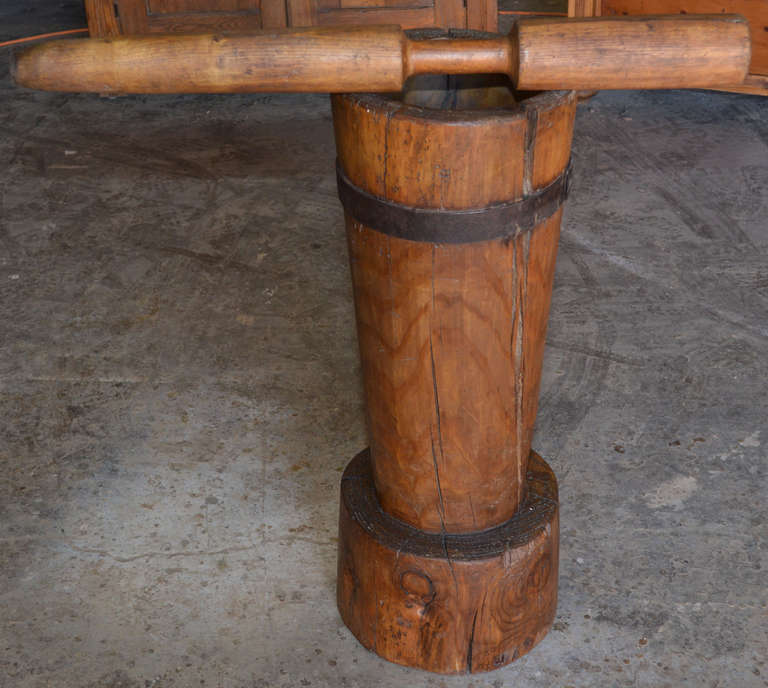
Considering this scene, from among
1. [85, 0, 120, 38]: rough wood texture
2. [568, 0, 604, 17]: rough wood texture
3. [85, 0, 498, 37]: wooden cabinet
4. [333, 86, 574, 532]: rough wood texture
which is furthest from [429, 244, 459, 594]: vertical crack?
[85, 0, 120, 38]: rough wood texture

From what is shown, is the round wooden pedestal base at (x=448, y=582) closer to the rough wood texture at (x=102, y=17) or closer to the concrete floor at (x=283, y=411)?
the concrete floor at (x=283, y=411)

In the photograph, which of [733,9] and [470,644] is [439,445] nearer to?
[470,644]

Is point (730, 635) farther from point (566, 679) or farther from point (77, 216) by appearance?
point (77, 216)

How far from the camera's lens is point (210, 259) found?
3.43m

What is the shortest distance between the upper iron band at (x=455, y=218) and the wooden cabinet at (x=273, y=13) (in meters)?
3.29

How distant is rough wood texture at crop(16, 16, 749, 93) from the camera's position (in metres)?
1.36

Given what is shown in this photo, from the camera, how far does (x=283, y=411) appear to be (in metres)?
2.71

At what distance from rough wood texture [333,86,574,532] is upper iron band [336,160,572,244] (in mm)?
13

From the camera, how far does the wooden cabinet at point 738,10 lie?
4117 mm

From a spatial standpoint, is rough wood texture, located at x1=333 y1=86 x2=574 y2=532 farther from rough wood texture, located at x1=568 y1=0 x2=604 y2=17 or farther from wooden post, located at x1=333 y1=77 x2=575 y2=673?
rough wood texture, located at x1=568 y1=0 x2=604 y2=17

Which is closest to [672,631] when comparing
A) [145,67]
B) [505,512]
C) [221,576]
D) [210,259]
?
[505,512]

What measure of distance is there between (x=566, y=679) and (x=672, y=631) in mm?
262

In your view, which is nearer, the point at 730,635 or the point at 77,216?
the point at 730,635

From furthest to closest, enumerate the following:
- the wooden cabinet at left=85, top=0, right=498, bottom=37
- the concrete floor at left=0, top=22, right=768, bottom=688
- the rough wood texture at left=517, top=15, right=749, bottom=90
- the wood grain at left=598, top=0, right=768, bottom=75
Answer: the wooden cabinet at left=85, top=0, right=498, bottom=37
the wood grain at left=598, top=0, right=768, bottom=75
the concrete floor at left=0, top=22, right=768, bottom=688
the rough wood texture at left=517, top=15, right=749, bottom=90
